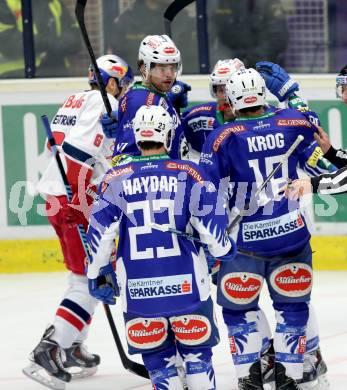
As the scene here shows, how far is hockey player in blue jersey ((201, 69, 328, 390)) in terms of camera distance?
583 centimetres

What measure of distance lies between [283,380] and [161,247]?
978 millimetres

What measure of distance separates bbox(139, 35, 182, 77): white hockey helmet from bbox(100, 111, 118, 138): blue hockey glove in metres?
0.28

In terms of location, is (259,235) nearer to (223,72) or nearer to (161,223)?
(161,223)

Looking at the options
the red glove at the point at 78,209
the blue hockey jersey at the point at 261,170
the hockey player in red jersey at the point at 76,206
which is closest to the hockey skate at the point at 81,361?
the hockey player in red jersey at the point at 76,206

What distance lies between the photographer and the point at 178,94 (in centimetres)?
664

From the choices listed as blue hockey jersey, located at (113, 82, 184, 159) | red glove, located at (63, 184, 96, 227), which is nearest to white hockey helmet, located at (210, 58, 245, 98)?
blue hockey jersey, located at (113, 82, 184, 159)

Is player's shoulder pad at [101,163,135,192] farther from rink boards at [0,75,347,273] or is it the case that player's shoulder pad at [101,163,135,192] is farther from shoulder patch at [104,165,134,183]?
rink boards at [0,75,347,273]

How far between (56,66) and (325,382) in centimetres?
373

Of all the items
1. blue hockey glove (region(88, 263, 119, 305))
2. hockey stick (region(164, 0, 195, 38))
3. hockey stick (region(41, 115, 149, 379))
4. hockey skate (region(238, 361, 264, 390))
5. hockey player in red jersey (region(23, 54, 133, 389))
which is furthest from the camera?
hockey stick (region(164, 0, 195, 38))

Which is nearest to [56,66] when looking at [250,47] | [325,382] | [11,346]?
[250,47]

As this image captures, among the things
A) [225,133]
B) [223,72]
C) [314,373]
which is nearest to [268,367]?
[314,373]

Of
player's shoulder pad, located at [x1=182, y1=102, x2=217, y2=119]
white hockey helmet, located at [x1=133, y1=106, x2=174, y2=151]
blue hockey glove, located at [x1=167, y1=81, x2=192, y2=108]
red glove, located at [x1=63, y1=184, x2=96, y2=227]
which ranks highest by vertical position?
white hockey helmet, located at [x1=133, y1=106, x2=174, y2=151]

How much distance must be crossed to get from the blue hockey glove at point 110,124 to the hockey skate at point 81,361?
3.38 feet

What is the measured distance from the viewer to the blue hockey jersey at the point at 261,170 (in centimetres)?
582
